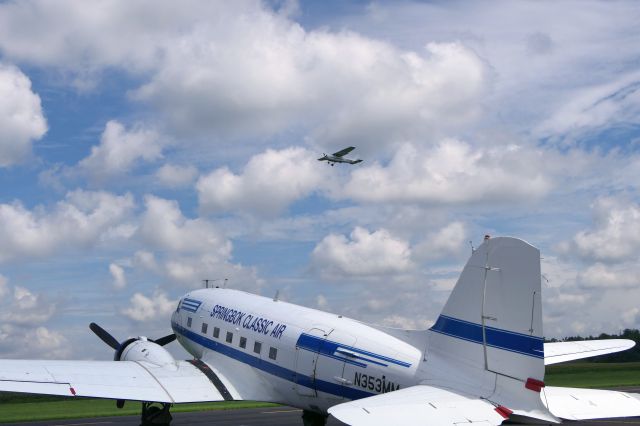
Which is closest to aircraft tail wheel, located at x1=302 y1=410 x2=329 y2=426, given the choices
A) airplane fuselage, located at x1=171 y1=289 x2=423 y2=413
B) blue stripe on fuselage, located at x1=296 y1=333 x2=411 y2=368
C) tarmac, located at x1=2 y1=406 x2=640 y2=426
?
airplane fuselage, located at x1=171 y1=289 x2=423 y2=413

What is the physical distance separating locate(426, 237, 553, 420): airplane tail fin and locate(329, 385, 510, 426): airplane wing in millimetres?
552

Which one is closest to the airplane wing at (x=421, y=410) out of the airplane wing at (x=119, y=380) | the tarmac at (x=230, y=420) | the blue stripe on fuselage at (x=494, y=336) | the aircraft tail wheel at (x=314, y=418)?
the blue stripe on fuselage at (x=494, y=336)

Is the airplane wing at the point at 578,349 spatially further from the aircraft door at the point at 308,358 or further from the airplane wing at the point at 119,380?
the airplane wing at the point at 119,380

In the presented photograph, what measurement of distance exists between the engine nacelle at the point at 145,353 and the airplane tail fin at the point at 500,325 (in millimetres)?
9594

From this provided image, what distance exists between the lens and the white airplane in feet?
44.2

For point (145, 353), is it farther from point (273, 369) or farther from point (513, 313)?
point (513, 313)

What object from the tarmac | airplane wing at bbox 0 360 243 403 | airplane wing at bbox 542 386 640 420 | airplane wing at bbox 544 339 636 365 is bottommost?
the tarmac

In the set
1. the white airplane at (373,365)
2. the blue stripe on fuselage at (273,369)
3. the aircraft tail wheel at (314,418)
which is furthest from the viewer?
the aircraft tail wheel at (314,418)

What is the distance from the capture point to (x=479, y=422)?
12.9m

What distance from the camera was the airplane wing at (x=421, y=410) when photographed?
39.8 ft

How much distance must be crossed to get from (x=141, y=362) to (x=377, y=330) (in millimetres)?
8218

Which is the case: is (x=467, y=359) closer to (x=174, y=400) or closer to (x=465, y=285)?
(x=465, y=285)

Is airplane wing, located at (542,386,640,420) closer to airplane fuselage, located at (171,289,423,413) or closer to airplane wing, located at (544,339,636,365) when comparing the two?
airplane fuselage, located at (171,289,423,413)

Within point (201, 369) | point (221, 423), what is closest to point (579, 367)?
point (221, 423)
